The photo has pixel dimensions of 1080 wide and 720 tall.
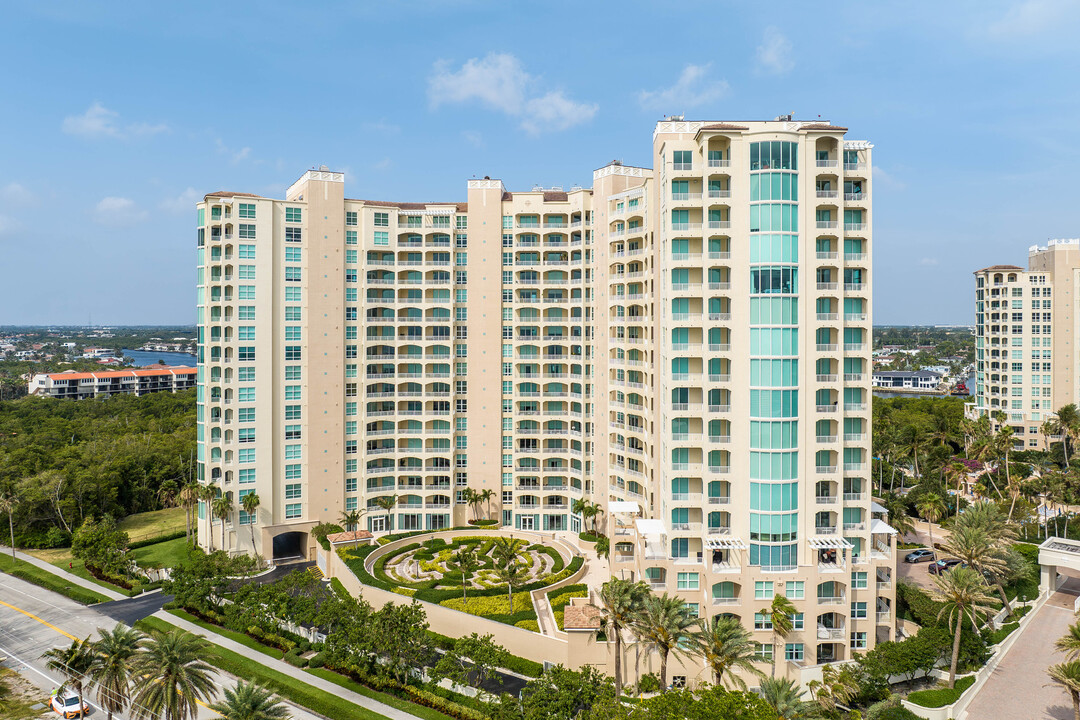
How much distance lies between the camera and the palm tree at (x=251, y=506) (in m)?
70.4

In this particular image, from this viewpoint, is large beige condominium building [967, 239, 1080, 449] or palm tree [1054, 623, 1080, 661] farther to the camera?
large beige condominium building [967, 239, 1080, 449]

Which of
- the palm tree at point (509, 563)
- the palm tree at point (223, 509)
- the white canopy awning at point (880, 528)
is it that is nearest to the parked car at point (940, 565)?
the white canopy awning at point (880, 528)

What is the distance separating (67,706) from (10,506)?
45.7m

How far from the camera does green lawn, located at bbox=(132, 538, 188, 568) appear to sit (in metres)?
70.1

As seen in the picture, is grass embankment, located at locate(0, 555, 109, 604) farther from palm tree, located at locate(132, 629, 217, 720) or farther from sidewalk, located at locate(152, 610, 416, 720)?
palm tree, located at locate(132, 629, 217, 720)

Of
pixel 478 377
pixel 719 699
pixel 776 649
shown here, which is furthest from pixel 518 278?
pixel 719 699

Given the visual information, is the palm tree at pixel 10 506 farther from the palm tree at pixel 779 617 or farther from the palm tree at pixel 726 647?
the palm tree at pixel 779 617

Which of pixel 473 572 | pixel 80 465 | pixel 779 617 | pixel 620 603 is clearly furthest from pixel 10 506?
pixel 779 617

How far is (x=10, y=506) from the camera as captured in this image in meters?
75.8

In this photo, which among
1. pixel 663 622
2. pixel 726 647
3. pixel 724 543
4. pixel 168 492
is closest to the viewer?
pixel 726 647

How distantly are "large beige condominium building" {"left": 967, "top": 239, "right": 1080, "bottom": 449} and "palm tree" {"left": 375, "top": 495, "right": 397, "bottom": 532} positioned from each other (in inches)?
3919

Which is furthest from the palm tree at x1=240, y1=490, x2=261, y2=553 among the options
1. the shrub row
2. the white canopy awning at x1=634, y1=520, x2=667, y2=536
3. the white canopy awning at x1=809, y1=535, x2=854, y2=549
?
the white canopy awning at x1=809, y1=535, x2=854, y2=549

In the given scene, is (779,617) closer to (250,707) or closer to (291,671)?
(250,707)

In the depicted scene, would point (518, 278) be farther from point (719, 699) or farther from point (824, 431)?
point (719, 699)
